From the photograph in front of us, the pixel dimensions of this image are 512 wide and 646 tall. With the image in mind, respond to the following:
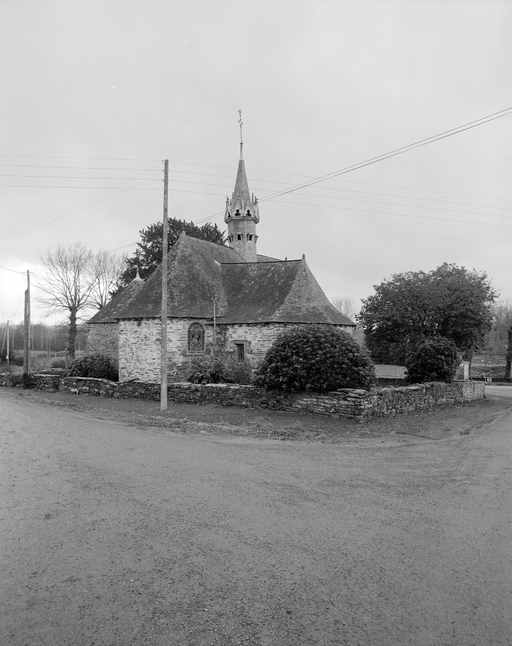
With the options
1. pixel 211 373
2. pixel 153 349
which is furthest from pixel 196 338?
pixel 211 373

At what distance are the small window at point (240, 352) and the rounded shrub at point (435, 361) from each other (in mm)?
8848

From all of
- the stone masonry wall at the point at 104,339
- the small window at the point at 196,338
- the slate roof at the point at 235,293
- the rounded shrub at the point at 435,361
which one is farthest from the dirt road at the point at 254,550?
the stone masonry wall at the point at 104,339

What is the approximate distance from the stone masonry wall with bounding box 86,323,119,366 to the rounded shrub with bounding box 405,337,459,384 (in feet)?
77.3

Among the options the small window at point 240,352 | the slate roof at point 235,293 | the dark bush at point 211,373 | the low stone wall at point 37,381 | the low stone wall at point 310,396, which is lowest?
the low stone wall at point 37,381

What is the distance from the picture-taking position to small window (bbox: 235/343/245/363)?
77.6 feet

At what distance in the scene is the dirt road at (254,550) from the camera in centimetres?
324

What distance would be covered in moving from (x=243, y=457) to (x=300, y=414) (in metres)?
5.56

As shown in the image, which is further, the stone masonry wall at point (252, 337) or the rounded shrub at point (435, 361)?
the stone masonry wall at point (252, 337)

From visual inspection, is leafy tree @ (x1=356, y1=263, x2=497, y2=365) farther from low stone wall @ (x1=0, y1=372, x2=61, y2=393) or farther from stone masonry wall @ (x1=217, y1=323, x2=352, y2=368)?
low stone wall @ (x1=0, y1=372, x2=61, y2=393)

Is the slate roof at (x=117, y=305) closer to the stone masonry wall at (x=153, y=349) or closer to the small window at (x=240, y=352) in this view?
the stone masonry wall at (x=153, y=349)

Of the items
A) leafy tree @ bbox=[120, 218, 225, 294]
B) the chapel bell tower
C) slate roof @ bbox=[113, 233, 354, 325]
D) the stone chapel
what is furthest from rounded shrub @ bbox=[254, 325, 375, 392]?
leafy tree @ bbox=[120, 218, 225, 294]

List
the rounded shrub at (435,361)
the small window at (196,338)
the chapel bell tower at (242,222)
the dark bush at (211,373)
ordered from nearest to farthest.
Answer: the dark bush at (211,373)
the rounded shrub at (435,361)
the small window at (196,338)
the chapel bell tower at (242,222)

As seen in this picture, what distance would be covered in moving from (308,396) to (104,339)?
1023 inches

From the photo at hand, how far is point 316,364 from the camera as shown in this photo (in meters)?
13.7
